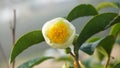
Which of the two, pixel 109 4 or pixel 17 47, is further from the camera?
pixel 109 4

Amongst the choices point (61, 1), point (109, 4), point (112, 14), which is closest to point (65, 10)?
point (61, 1)

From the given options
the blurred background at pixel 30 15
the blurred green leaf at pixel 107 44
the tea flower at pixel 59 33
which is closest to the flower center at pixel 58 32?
the tea flower at pixel 59 33

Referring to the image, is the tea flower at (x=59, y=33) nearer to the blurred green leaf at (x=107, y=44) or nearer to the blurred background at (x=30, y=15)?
the blurred green leaf at (x=107, y=44)

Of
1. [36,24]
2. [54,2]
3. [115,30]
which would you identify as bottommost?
[36,24]

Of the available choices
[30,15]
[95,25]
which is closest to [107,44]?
[95,25]

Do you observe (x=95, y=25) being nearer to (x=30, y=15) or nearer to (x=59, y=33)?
(x=59, y=33)

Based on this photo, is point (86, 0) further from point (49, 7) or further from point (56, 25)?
point (56, 25)

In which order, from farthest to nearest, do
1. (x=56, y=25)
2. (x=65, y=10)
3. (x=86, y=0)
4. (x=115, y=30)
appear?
1. (x=65, y=10)
2. (x=86, y=0)
3. (x=115, y=30)
4. (x=56, y=25)
